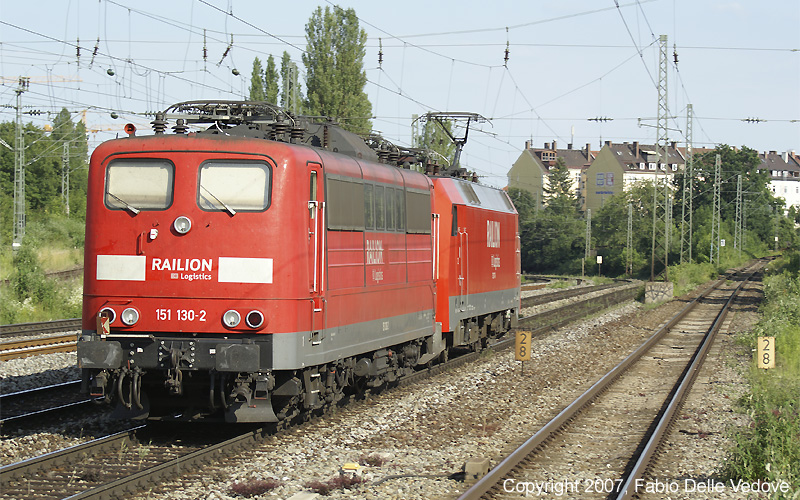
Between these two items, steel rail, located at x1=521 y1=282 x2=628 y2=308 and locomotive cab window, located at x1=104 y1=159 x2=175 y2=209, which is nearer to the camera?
locomotive cab window, located at x1=104 y1=159 x2=175 y2=209

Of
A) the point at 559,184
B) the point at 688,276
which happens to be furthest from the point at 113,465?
the point at 559,184

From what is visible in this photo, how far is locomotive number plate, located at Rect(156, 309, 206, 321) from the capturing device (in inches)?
369

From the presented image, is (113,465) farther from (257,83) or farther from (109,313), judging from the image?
(257,83)

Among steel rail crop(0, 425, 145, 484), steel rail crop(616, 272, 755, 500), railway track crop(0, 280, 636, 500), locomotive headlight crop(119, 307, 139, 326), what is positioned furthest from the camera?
locomotive headlight crop(119, 307, 139, 326)

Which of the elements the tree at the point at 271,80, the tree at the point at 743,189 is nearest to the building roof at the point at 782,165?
the tree at the point at 743,189

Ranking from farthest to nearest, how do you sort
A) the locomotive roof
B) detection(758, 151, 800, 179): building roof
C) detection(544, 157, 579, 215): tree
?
detection(758, 151, 800, 179): building roof → detection(544, 157, 579, 215): tree → the locomotive roof

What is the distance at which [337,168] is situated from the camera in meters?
10.8

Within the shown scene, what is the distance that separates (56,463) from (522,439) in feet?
17.5

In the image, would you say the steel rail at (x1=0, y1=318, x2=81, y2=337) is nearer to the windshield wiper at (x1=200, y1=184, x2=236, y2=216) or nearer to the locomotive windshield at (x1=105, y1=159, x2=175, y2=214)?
the locomotive windshield at (x1=105, y1=159, x2=175, y2=214)

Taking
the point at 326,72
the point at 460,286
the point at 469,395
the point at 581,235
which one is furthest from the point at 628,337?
the point at 581,235

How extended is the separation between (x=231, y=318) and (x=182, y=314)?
0.54m

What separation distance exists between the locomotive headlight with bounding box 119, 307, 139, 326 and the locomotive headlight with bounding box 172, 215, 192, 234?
0.99m

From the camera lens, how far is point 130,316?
943cm

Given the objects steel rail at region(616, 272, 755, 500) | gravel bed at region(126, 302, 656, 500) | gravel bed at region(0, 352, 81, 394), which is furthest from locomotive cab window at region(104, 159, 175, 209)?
steel rail at region(616, 272, 755, 500)
